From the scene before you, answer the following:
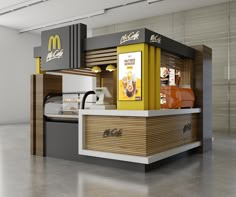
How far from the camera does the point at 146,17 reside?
1433cm

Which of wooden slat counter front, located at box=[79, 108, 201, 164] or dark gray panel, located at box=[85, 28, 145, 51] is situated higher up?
dark gray panel, located at box=[85, 28, 145, 51]

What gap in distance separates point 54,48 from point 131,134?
2.73 metres

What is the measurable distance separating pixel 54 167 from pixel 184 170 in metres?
2.34

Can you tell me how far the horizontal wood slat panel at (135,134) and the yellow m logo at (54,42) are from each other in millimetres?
1818

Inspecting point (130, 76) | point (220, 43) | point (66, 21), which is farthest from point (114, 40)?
point (66, 21)

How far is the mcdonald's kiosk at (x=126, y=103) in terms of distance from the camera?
5129mm

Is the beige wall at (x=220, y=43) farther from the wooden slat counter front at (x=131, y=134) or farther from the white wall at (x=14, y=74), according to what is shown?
the white wall at (x=14, y=74)

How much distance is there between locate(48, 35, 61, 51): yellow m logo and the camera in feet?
20.8

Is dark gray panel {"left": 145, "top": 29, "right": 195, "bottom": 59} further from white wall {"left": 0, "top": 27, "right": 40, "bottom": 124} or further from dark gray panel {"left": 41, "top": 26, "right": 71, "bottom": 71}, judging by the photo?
white wall {"left": 0, "top": 27, "right": 40, "bottom": 124}

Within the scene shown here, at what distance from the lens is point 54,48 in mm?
6414

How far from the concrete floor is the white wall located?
9971mm

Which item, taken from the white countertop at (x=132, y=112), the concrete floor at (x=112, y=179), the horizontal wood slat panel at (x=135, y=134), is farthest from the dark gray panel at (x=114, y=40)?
the concrete floor at (x=112, y=179)

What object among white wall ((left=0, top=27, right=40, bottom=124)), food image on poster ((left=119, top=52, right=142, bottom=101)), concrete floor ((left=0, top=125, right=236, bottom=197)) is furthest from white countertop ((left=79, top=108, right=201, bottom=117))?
white wall ((left=0, top=27, right=40, bottom=124))

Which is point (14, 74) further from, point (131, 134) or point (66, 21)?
point (131, 134)
